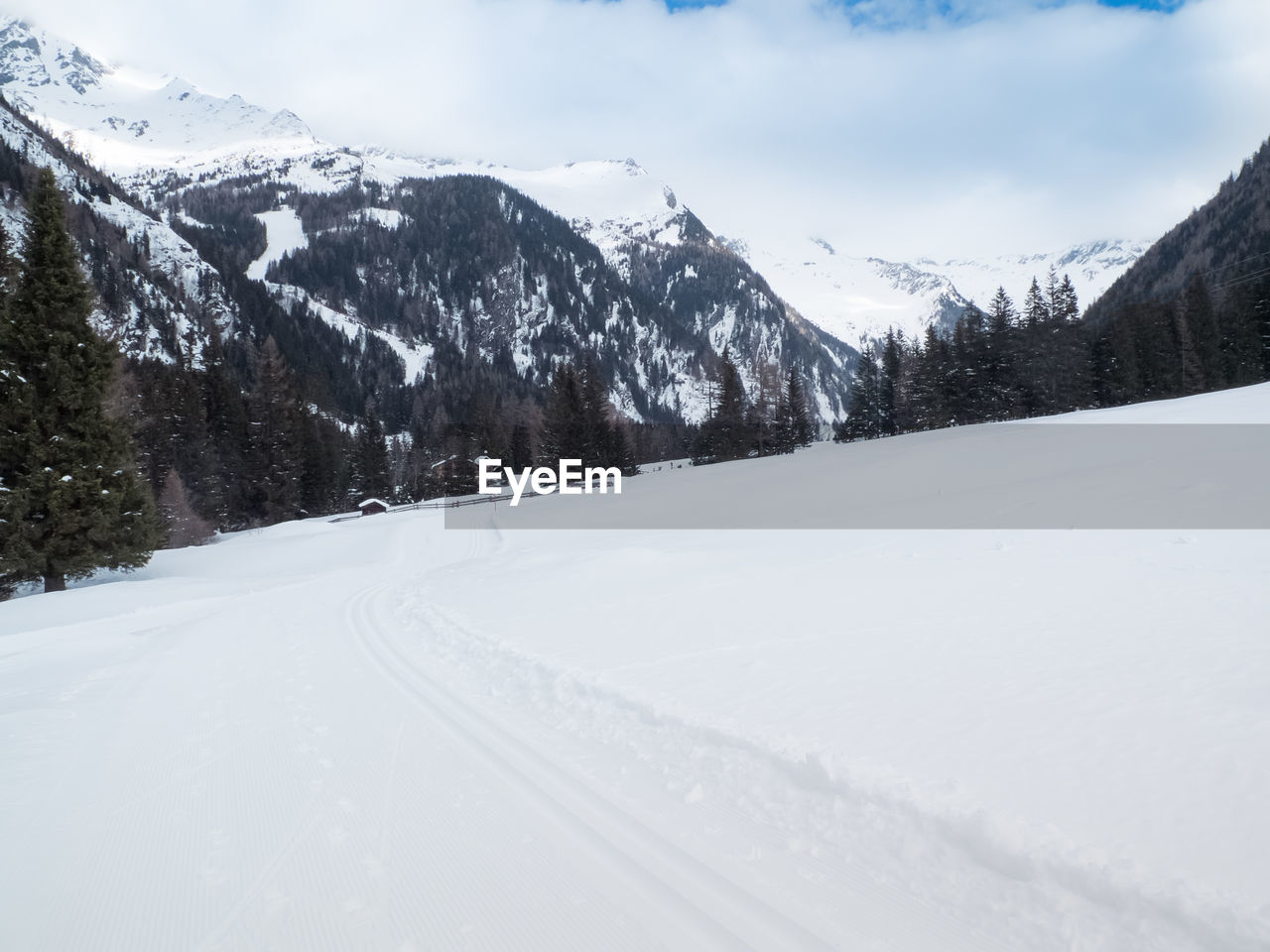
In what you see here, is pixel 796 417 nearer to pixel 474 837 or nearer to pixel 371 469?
pixel 371 469

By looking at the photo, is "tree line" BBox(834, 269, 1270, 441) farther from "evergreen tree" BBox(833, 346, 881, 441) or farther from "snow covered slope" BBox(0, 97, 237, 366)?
"snow covered slope" BBox(0, 97, 237, 366)

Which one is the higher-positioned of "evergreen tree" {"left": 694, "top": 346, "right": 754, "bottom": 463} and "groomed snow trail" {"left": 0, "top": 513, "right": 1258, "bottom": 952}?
"evergreen tree" {"left": 694, "top": 346, "right": 754, "bottom": 463}

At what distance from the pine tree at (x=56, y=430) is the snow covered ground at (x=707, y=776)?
29.4 ft

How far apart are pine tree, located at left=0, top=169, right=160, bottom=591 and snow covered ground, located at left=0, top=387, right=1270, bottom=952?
896 centimetres

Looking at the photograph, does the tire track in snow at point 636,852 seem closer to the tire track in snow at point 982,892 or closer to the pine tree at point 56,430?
the tire track in snow at point 982,892

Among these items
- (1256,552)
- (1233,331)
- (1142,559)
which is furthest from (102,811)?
(1233,331)

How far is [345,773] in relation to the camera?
4656mm

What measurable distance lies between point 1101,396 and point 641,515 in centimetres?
5210

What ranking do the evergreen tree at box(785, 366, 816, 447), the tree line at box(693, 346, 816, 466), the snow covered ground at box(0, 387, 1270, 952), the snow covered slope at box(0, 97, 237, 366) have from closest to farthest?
the snow covered ground at box(0, 387, 1270, 952)
the tree line at box(693, 346, 816, 466)
the evergreen tree at box(785, 366, 816, 447)
the snow covered slope at box(0, 97, 237, 366)

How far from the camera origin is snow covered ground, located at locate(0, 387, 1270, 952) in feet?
9.47

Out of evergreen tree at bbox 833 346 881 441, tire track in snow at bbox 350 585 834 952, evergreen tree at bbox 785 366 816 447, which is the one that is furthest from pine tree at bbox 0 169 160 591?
evergreen tree at bbox 833 346 881 441

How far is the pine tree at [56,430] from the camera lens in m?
15.4

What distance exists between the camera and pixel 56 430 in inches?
627

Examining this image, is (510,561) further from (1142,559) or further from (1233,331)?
(1233,331)
